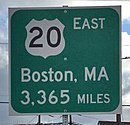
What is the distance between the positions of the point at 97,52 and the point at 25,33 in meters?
0.48

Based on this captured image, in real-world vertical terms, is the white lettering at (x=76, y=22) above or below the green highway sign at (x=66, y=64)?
above

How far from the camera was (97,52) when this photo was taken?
330cm

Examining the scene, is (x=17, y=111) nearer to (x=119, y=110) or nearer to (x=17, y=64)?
(x=17, y=64)

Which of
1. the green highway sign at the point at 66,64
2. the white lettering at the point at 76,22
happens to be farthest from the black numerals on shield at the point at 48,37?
the white lettering at the point at 76,22

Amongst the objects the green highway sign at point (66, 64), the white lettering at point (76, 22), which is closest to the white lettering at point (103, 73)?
the green highway sign at point (66, 64)

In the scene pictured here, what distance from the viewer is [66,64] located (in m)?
3.28

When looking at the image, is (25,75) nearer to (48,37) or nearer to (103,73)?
(48,37)

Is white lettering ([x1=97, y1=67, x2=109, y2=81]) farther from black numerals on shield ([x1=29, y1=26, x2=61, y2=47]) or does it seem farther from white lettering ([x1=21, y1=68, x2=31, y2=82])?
white lettering ([x1=21, y1=68, x2=31, y2=82])

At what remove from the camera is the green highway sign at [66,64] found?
3.28 m

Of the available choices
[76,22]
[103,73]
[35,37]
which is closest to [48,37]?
[35,37]

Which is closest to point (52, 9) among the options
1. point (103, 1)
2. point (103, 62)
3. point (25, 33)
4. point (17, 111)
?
point (25, 33)

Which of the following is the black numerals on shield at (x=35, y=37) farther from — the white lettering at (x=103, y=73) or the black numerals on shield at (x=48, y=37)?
the white lettering at (x=103, y=73)

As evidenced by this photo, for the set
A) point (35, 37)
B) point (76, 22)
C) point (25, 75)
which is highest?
point (76, 22)

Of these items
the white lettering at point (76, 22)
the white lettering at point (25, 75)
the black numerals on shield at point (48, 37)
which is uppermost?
the white lettering at point (76, 22)
